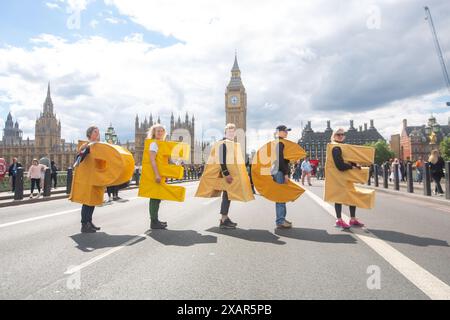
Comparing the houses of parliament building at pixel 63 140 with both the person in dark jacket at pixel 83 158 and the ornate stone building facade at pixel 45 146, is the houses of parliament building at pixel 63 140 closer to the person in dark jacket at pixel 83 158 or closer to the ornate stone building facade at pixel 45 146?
the ornate stone building facade at pixel 45 146

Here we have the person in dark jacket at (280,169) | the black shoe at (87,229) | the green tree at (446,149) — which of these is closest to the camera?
the black shoe at (87,229)

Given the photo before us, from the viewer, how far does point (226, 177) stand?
6.93 m

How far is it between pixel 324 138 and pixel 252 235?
160 metres

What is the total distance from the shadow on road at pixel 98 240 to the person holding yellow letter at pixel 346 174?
144 inches

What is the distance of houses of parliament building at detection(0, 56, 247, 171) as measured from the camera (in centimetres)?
12519

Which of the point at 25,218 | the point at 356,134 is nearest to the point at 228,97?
the point at 356,134

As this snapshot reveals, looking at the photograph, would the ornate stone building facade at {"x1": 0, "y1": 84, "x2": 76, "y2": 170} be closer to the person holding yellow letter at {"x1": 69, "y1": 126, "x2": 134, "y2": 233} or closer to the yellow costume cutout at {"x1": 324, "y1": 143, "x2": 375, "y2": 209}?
the person holding yellow letter at {"x1": 69, "y1": 126, "x2": 134, "y2": 233}

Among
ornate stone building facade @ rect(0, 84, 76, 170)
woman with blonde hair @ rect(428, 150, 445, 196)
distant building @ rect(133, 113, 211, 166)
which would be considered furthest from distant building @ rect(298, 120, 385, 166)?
woman with blonde hair @ rect(428, 150, 445, 196)

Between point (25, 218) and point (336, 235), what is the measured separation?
7.00 m

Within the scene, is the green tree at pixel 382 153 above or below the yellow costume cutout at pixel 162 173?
above

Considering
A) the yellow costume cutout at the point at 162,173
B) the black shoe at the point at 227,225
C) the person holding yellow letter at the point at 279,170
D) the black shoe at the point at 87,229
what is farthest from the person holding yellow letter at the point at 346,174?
the black shoe at the point at 87,229

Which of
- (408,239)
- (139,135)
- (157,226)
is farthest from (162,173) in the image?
(139,135)

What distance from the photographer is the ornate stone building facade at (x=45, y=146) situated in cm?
12832
